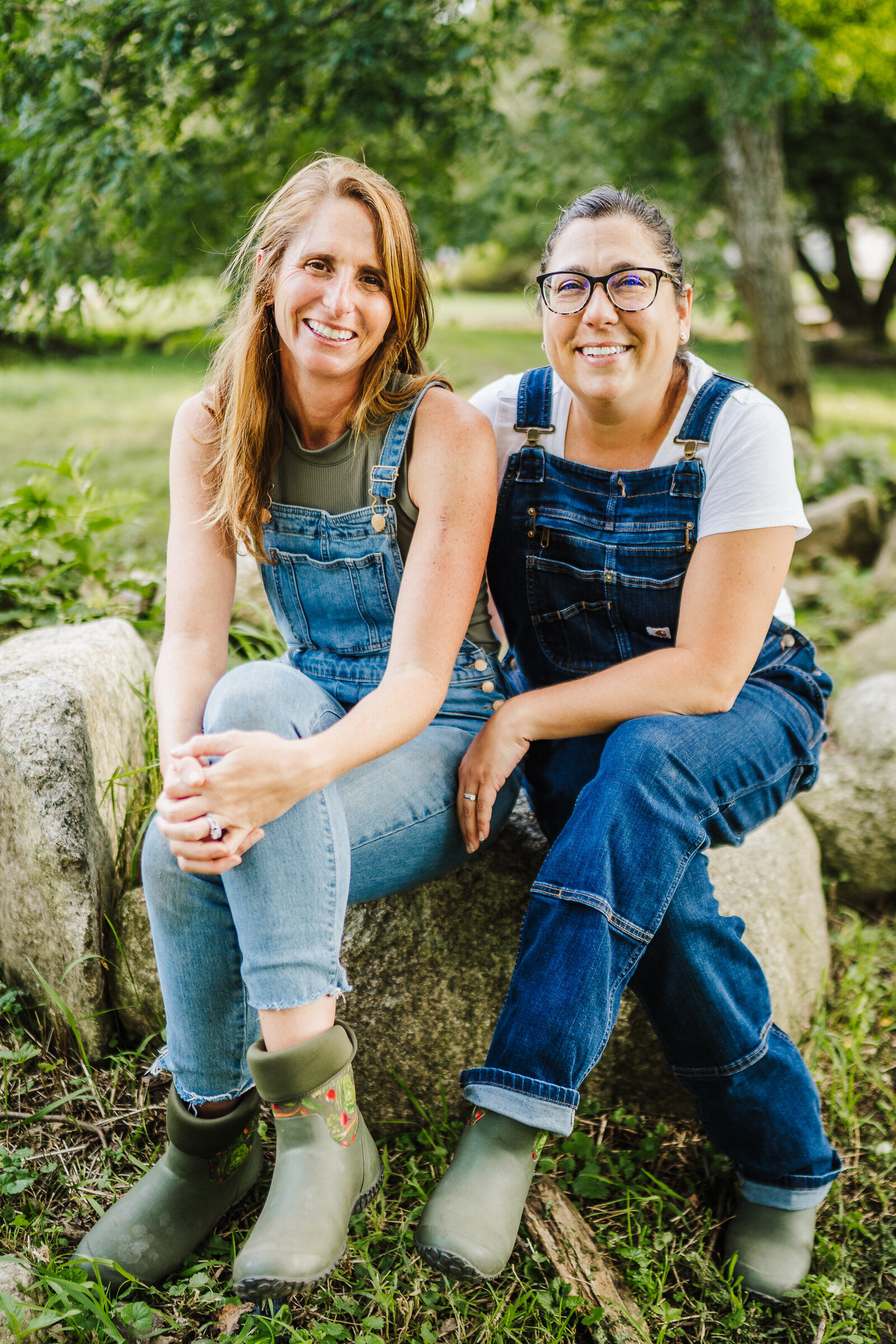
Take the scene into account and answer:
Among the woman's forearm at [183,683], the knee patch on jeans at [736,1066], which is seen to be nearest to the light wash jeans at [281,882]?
the woman's forearm at [183,683]

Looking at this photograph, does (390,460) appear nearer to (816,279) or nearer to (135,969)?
(135,969)

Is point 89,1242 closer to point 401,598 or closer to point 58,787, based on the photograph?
point 58,787

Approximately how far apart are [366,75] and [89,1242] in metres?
4.02

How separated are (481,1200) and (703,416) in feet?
4.89

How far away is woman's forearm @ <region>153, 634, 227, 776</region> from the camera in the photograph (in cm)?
186

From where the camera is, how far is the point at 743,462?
1.95 meters

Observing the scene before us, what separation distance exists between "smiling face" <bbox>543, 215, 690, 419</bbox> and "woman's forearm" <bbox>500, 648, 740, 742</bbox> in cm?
53

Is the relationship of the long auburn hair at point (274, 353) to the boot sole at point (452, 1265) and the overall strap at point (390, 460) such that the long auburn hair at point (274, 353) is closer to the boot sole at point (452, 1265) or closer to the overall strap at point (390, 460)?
the overall strap at point (390, 460)

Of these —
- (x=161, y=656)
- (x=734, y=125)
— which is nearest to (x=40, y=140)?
(x=161, y=656)

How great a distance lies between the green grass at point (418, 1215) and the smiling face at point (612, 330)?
56.7 inches

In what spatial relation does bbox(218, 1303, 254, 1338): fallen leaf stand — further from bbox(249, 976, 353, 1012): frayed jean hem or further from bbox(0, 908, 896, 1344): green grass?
bbox(249, 976, 353, 1012): frayed jean hem

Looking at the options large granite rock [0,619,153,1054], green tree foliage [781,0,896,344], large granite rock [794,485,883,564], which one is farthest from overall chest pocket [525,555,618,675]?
green tree foliage [781,0,896,344]

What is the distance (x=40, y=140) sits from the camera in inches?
138

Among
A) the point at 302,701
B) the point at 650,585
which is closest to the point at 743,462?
the point at 650,585
